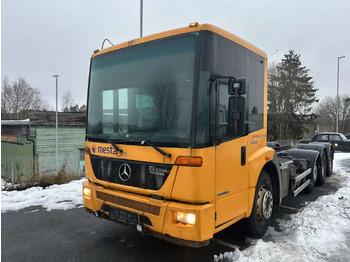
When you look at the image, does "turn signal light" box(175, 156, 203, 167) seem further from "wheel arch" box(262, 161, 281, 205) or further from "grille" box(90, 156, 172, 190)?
"wheel arch" box(262, 161, 281, 205)

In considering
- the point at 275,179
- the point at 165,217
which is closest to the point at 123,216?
the point at 165,217

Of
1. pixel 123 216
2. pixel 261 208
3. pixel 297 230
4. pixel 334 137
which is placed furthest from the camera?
pixel 334 137

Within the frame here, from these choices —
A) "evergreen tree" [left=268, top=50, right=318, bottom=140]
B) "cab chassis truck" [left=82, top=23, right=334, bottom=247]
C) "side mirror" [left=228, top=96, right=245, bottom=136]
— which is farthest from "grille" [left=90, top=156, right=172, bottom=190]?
"evergreen tree" [left=268, top=50, right=318, bottom=140]

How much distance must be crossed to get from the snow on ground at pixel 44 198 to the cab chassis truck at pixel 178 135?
250 cm

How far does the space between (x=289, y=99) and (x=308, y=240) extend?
3525 centimetres

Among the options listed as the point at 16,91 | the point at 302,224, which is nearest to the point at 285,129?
the point at 302,224

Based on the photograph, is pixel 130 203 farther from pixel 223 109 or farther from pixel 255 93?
pixel 255 93

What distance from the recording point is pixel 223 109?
3164 mm

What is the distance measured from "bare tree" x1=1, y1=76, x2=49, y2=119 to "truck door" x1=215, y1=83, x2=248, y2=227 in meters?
47.4

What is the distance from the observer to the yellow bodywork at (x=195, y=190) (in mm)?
2881

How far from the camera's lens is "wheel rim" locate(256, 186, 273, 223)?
413 centimetres

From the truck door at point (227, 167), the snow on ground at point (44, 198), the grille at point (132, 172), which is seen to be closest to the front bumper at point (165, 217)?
the grille at point (132, 172)

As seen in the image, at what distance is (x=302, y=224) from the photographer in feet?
14.9

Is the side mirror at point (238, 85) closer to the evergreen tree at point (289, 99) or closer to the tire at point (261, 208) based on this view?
the tire at point (261, 208)
